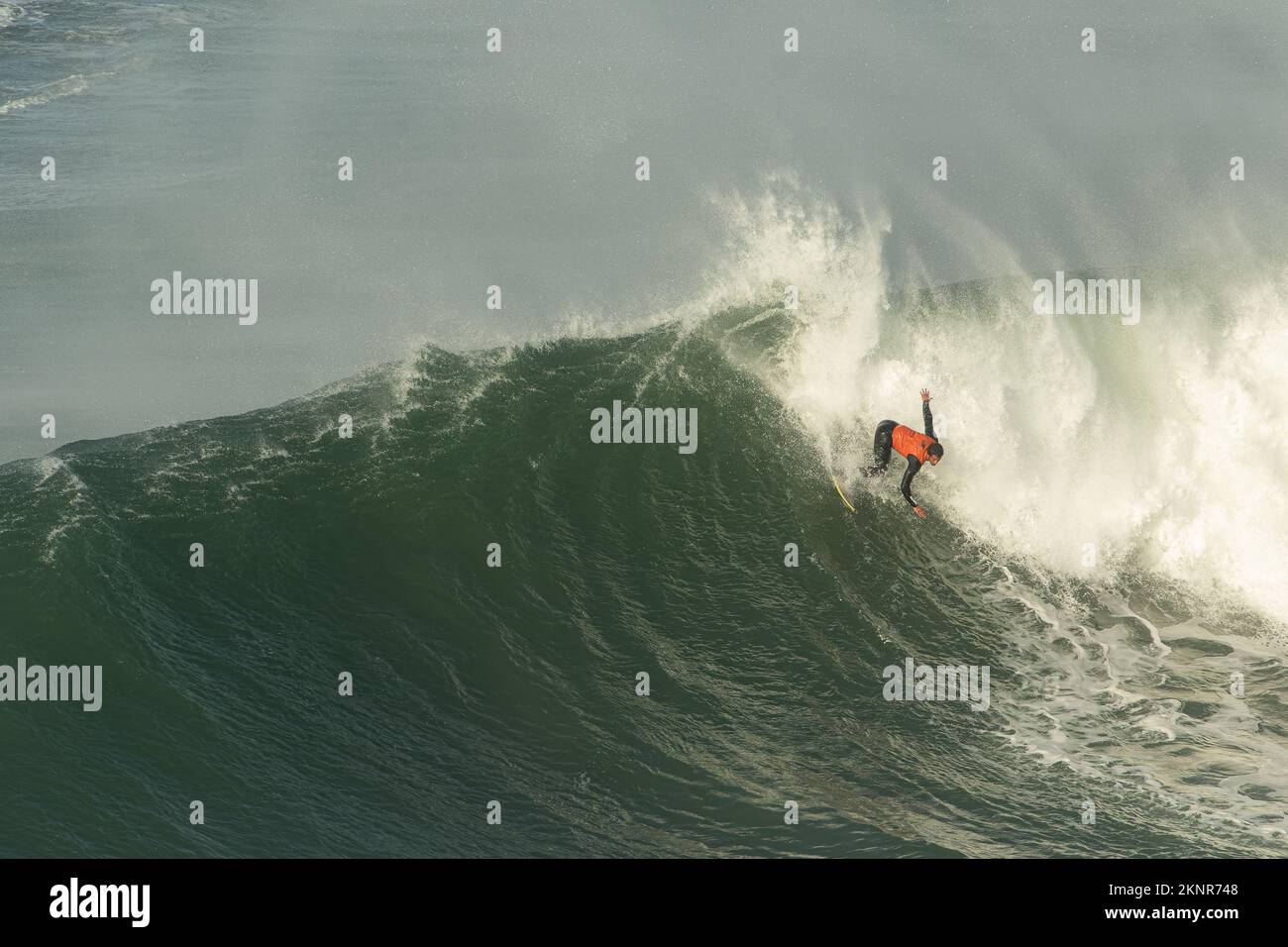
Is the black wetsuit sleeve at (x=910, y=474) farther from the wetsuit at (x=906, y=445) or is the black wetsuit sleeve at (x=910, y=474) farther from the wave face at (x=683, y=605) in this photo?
the wave face at (x=683, y=605)

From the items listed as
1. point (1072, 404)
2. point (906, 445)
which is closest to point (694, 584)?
point (906, 445)

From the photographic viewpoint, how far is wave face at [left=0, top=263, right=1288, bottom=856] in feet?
37.7

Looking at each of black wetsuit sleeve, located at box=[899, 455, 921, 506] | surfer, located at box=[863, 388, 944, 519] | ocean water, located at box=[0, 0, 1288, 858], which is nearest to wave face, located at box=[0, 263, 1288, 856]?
ocean water, located at box=[0, 0, 1288, 858]

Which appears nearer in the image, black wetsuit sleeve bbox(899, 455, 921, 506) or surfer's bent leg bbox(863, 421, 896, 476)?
black wetsuit sleeve bbox(899, 455, 921, 506)

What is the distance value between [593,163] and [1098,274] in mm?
12244

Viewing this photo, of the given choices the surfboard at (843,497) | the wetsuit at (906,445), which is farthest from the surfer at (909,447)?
the surfboard at (843,497)

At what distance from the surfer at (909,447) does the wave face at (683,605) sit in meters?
0.68

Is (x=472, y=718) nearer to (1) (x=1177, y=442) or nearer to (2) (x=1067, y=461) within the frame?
(2) (x=1067, y=461)

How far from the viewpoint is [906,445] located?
15.1 meters

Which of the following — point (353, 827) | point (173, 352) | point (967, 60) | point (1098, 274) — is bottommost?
point (353, 827)

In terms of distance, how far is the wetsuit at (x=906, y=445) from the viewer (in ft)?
48.6

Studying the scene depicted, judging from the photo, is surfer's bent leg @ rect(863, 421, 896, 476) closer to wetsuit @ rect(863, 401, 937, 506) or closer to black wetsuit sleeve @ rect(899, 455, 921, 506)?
wetsuit @ rect(863, 401, 937, 506)

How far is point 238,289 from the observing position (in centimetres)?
2533

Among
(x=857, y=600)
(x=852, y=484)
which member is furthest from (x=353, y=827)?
(x=852, y=484)
